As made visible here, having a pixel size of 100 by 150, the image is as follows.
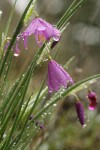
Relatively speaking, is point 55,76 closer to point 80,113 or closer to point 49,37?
point 49,37

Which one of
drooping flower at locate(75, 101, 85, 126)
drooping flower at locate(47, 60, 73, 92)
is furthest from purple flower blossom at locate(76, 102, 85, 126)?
drooping flower at locate(47, 60, 73, 92)

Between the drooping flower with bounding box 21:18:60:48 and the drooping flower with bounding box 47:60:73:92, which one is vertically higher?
the drooping flower with bounding box 21:18:60:48

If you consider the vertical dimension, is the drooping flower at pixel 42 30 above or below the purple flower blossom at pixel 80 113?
above

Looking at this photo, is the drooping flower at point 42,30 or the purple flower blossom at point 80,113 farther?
the purple flower blossom at point 80,113

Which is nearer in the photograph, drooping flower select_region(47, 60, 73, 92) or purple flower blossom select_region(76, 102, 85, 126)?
drooping flower select_region(47, 60, 73, 92)

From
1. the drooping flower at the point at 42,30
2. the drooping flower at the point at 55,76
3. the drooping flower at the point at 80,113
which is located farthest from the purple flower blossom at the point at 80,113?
the drooping flower at the point at 42,30

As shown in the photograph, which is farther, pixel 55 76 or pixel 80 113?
pixel 80 113

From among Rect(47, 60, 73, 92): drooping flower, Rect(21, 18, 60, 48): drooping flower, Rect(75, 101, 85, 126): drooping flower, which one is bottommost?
Rect(75, 101, 85, 126): drooping flower

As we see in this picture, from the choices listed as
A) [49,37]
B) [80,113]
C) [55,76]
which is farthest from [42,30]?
[80,113]

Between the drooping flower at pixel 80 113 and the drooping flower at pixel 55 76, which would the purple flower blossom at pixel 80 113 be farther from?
the drooping flower at pixel 55 76

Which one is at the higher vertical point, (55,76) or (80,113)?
(55,76)

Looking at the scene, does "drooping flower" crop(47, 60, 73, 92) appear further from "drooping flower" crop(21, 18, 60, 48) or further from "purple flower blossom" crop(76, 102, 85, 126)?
"purple flower blossom" crop(76, 102, 85, 126)
